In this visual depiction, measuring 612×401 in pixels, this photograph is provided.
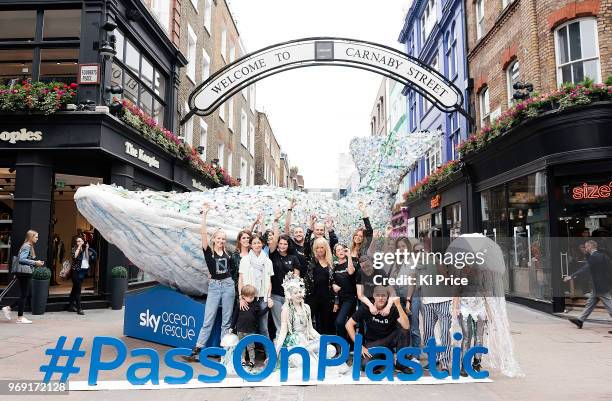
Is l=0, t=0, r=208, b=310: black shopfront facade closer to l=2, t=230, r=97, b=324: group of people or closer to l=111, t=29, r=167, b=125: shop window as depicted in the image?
l=111, t=29, r=167, b=125: shop window

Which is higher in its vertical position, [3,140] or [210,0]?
[210,0]

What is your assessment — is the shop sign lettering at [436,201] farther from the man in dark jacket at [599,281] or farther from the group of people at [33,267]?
the group of people at [33,267]

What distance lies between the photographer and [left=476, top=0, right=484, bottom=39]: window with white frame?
51.2 ft

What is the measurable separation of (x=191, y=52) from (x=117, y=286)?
1019 centimetres

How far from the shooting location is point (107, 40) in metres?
10.6

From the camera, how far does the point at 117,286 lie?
10.5m

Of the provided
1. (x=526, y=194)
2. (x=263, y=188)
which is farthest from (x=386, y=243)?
(x=526, y=194)

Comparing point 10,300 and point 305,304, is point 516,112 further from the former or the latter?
point 10,300

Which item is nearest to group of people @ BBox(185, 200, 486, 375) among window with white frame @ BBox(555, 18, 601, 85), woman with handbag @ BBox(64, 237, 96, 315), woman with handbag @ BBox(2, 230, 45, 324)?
woman with handbag @ BBox(2, 230, 45, 324)

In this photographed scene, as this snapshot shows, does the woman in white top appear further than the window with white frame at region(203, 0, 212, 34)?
No

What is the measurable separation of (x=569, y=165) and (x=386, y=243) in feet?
20.2

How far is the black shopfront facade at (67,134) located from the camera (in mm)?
10086

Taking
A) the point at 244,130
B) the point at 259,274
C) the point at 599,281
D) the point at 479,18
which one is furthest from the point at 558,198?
the point at 244,130

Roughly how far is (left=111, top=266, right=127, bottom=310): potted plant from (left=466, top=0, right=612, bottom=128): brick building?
34.9ft
